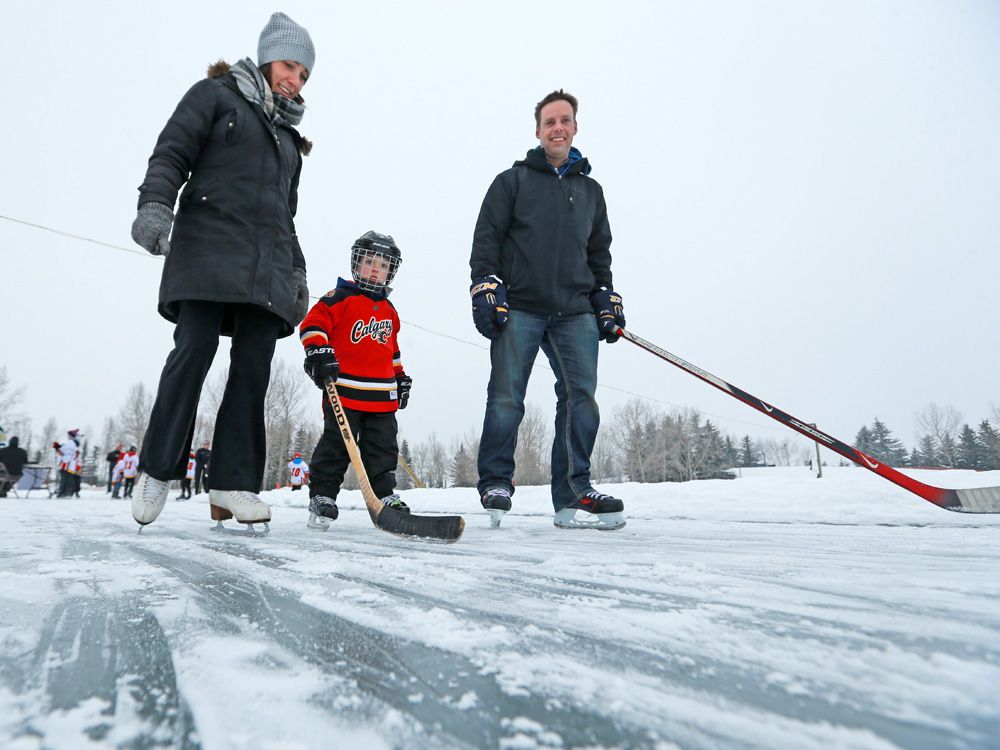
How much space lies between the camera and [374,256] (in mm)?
2766

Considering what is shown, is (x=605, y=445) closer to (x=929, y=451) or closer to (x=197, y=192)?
(x=929, y=451)

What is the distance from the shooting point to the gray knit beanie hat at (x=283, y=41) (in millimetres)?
2061

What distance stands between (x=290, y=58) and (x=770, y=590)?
7.69ft

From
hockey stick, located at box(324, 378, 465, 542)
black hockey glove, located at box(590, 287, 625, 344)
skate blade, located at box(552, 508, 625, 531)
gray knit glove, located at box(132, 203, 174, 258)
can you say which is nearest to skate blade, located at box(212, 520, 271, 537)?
hockey stick, located at box(324, 378, 465, 542)

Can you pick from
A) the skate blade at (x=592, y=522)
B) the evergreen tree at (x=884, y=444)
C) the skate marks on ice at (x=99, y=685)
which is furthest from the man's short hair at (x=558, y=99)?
the evergreen tree at (x=884, y=444)

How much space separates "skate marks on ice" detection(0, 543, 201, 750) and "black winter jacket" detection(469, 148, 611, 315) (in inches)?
80.6

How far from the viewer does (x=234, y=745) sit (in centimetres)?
37

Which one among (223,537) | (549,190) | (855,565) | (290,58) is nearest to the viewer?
(855,565)

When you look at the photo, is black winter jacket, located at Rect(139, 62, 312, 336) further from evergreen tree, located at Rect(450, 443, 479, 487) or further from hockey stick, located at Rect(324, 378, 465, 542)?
evergreen tree, located at Rect(450, 443, 479, 487)

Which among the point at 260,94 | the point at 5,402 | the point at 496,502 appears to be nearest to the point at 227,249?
the point at 260,94

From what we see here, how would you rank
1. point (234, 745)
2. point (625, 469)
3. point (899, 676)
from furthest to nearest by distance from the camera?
point (625, 469), point (899, 676), point (234, 745)

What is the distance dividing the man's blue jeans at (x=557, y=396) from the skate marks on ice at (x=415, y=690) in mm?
1678

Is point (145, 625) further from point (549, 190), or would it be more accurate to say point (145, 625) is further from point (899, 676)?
point (549, 190)

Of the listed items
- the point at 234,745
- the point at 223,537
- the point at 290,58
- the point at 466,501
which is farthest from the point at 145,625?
the point at 466,501
